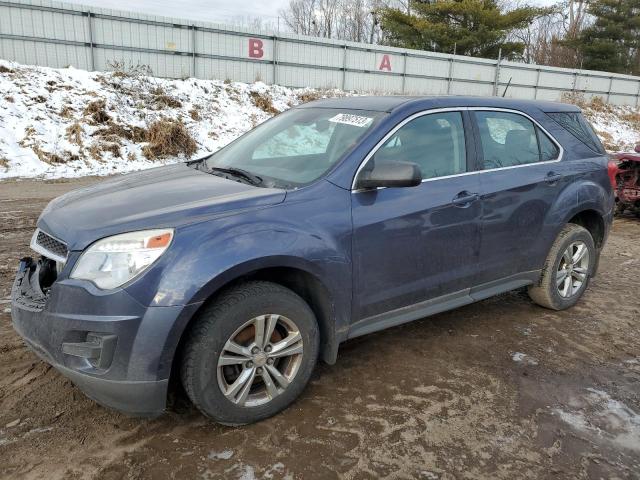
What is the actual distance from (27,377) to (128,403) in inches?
43.4

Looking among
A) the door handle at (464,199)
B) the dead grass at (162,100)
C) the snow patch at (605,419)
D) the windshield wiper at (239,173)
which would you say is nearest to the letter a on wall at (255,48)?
the dead grass at (162,100)

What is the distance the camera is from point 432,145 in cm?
351

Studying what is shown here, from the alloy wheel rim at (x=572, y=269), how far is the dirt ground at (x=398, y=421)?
1.72ft

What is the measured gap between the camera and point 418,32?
31469 mm

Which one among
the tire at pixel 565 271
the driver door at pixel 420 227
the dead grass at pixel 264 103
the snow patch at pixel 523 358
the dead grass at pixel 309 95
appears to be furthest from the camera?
the dead grass at pixel 309 95

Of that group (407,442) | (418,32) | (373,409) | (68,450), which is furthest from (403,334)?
(418,32)

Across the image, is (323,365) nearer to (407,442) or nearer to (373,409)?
(373,409)

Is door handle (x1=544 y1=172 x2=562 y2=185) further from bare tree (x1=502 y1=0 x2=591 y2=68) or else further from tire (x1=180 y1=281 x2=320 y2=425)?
bare tree (x1=502 y1=0 x2=591 y2=68)

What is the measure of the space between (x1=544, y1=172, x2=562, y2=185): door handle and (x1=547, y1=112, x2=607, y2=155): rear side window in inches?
21.2

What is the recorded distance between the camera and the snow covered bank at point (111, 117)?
1195cm

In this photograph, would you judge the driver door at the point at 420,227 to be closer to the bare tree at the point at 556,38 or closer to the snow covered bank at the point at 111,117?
the snow covered bank at the point at 111,117

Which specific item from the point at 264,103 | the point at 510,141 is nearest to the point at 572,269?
the point at 510,141

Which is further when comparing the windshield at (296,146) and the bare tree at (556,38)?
the bare tree at (556,38)

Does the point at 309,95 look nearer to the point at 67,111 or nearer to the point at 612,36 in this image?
the point at 67,111
